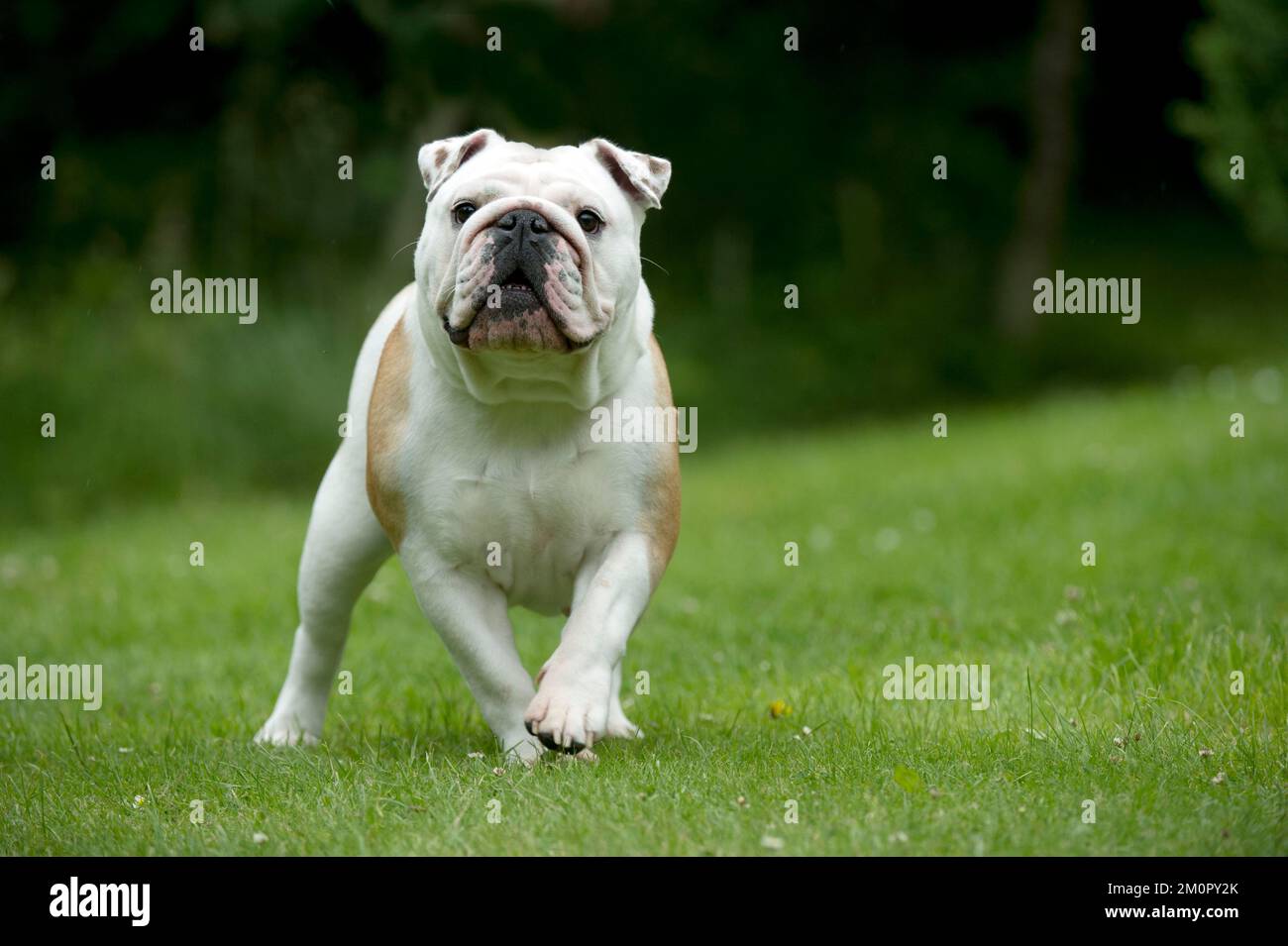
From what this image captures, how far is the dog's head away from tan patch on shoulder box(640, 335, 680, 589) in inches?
16.3

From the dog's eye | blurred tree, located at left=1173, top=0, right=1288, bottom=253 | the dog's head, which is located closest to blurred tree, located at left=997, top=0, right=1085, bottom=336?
blurred tree, located at left=1173, top=0, right=1288, bottom=253

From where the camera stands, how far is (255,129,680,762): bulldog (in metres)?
4.21

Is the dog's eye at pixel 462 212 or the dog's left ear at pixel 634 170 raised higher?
the dog's left ear at pixel 634 170

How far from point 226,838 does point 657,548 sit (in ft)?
4.74

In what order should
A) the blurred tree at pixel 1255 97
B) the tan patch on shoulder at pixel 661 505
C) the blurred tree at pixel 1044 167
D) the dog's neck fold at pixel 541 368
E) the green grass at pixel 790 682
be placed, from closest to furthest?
1. the green grass at pixel 790 682
2. the dog's neck fold at pixel 541 368
3. the tan patch on shoulder at pixel 661 505
4. the blurred tree at pixel 1255 97
5. the blurred tree at pixel 1044 167

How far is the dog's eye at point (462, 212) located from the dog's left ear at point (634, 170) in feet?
1.39

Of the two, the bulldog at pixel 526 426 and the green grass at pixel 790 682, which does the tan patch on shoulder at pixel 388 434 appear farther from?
the green grass at pixel 790 682

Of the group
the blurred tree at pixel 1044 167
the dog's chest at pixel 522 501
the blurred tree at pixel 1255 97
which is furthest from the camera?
the blurred tree at pixel 1044 167

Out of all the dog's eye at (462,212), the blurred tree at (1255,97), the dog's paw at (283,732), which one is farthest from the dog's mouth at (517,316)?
the blurred tree at (1255,97)

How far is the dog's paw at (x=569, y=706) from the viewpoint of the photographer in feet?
13.8

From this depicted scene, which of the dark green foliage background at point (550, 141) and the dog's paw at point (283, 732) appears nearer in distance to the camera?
the dog's paw at point (283, 732)

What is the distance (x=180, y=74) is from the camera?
15.1 m

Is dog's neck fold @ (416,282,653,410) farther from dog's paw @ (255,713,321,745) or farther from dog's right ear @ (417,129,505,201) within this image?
dog's paw @ (255,713,321,745)

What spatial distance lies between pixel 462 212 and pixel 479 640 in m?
1.20
